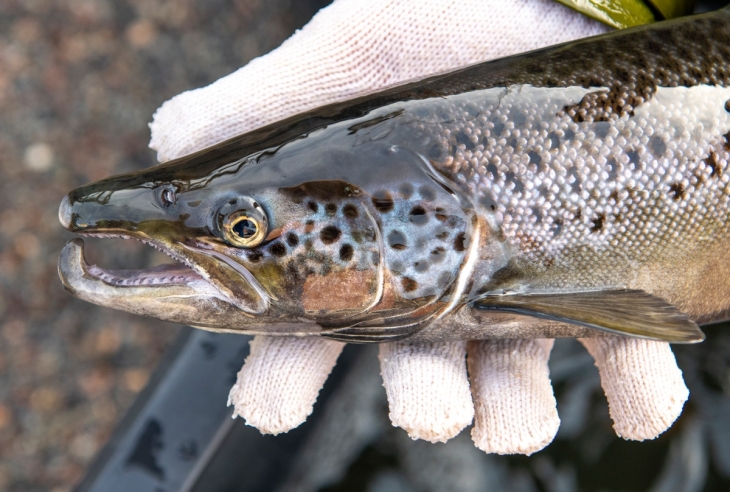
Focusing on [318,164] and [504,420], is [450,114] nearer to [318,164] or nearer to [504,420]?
[318,164]

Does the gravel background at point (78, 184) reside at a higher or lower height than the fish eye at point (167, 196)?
lower

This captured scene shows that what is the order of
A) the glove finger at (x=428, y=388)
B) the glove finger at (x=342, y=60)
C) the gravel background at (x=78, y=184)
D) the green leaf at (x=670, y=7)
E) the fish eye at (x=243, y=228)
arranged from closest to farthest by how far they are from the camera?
the fish eye at (x=243, y=228)
the glove finger at (x=428, y=388)
the glove finger at (x=342, y=60)
the green leaf at (x=670, y=7)
the gravel background at (x=78, y=184)

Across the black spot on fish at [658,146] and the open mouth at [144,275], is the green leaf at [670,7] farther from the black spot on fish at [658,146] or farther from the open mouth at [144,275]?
the open mouth at [144,275]

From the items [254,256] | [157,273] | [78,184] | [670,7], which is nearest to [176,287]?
[157,273]

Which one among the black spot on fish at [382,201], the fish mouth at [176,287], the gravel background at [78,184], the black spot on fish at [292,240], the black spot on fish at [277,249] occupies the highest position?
the black spot on fish at [382,201]

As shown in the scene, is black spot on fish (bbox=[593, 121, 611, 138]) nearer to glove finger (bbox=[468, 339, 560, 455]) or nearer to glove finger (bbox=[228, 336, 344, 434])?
glove finger (bbox=[468, 339, 560, 455])

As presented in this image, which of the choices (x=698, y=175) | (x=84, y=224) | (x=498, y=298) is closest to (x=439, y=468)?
(x=498, y=298)

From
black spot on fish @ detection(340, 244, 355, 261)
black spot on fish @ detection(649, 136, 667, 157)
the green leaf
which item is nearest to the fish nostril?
black spot on fish @ detection(340, 244, 355, 261)

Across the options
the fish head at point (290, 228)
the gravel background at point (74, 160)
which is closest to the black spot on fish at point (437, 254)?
the fish head at point (290, 228)
